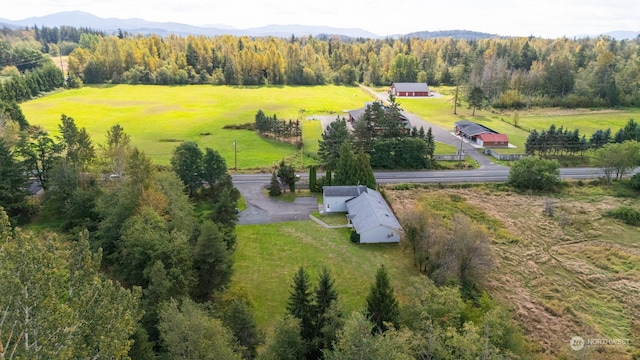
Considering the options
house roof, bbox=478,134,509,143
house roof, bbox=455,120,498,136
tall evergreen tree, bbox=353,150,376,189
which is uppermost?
house roof, bbox=455,120,498,136

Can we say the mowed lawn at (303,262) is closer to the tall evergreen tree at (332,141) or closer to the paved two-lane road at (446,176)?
the paved two-lane road at (446,176)

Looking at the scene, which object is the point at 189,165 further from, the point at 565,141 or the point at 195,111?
the point at 565,141

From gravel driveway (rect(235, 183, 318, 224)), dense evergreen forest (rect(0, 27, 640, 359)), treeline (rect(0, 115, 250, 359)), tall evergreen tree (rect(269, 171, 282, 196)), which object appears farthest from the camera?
tall evergreen tree (rect(269, 171, 282, 196))

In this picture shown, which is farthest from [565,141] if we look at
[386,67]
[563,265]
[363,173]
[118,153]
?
[386,67]

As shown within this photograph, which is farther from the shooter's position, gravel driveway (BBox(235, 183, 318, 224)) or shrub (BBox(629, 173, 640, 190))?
shrub (BBox(629, 173, 640, 190))

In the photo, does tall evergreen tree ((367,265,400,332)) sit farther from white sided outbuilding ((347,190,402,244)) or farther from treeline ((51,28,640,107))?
treeline ((51,28,640,107))

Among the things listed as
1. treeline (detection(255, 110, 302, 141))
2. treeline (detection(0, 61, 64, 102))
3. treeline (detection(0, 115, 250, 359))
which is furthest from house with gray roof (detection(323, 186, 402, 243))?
treeline (detection(0, 61, 64, 102))

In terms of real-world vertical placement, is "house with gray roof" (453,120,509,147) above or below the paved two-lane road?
above

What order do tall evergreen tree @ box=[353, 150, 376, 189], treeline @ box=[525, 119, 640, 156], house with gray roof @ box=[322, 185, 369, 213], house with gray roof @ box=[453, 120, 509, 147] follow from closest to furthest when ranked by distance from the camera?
house with gray roof @ box=[322, 185, 369, 213], tall evergreen tree @ box=[353, 150, 376, 189], treeline @ box=[525, 119, 640, 156], house with gray roof @ box=[453, 120, 509, 147]
